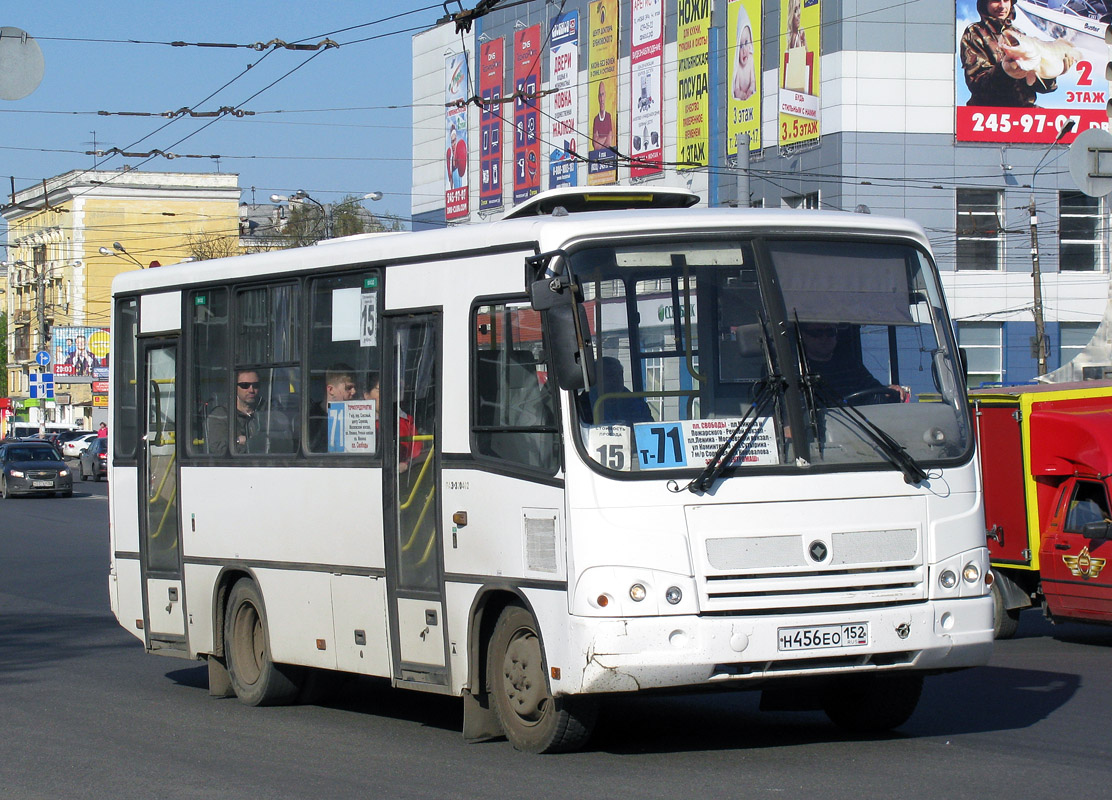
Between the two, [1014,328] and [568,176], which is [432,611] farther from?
[568,176]

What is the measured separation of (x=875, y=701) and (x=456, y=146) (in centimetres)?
5820

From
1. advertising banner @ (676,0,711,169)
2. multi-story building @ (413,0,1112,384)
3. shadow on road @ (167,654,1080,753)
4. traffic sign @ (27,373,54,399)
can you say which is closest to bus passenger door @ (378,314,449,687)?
shadow on road @ (167,654,1080,753)

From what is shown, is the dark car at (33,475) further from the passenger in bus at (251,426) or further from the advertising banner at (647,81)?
the passenger in bus at (251,426)

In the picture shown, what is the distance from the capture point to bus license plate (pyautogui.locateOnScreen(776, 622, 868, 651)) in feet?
26.0

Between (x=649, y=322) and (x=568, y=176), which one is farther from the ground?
(x=568, y=176)

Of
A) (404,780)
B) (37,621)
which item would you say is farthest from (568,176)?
(404,780)

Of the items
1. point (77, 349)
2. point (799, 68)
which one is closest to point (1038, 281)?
point (799, 68)

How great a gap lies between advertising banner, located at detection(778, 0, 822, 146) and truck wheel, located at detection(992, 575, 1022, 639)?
34.4m

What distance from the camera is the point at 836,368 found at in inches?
331

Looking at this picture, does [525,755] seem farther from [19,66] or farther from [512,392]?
[19,66]

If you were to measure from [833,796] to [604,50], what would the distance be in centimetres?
4991

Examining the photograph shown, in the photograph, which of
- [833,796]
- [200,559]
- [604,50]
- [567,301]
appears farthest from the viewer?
[604,50]

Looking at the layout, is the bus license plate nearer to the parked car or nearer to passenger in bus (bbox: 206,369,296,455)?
passenger in bus (bbox: 206,369,296,455)

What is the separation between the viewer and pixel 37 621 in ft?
56.5
